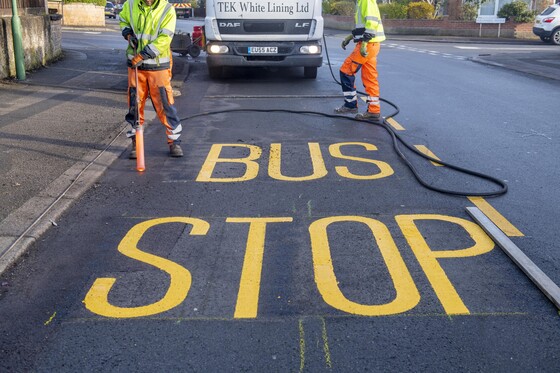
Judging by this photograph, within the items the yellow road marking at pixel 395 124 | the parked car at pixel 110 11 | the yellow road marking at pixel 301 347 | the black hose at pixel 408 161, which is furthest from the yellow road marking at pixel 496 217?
the parked car at pixel 110 11

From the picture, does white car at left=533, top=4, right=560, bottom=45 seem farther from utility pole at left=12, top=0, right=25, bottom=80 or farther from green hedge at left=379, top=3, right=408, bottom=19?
utility pole at left=12, top=0, right=25, bottom=80

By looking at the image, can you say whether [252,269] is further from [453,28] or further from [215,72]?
[453,28]

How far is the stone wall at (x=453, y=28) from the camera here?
118ft

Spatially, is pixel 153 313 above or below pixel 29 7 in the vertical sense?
below

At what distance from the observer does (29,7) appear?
50.5ft

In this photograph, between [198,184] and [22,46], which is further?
[22,46]

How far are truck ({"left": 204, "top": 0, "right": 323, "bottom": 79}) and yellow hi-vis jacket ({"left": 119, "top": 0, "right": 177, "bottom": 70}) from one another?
6147 mm

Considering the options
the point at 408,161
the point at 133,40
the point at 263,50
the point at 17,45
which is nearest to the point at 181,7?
the point at 263,50

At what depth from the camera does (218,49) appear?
44.2 feet

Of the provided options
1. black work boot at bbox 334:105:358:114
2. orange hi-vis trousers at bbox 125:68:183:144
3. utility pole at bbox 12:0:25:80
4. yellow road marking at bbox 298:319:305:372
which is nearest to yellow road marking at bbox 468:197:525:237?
yellow road marking at bbox 298:319:305:372

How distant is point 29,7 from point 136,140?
9.98 metres

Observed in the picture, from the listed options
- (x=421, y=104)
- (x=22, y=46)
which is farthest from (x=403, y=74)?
(x=22, y=46)

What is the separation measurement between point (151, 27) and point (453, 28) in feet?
108

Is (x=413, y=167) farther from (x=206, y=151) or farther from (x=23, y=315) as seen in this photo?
(x=23, y=315)
